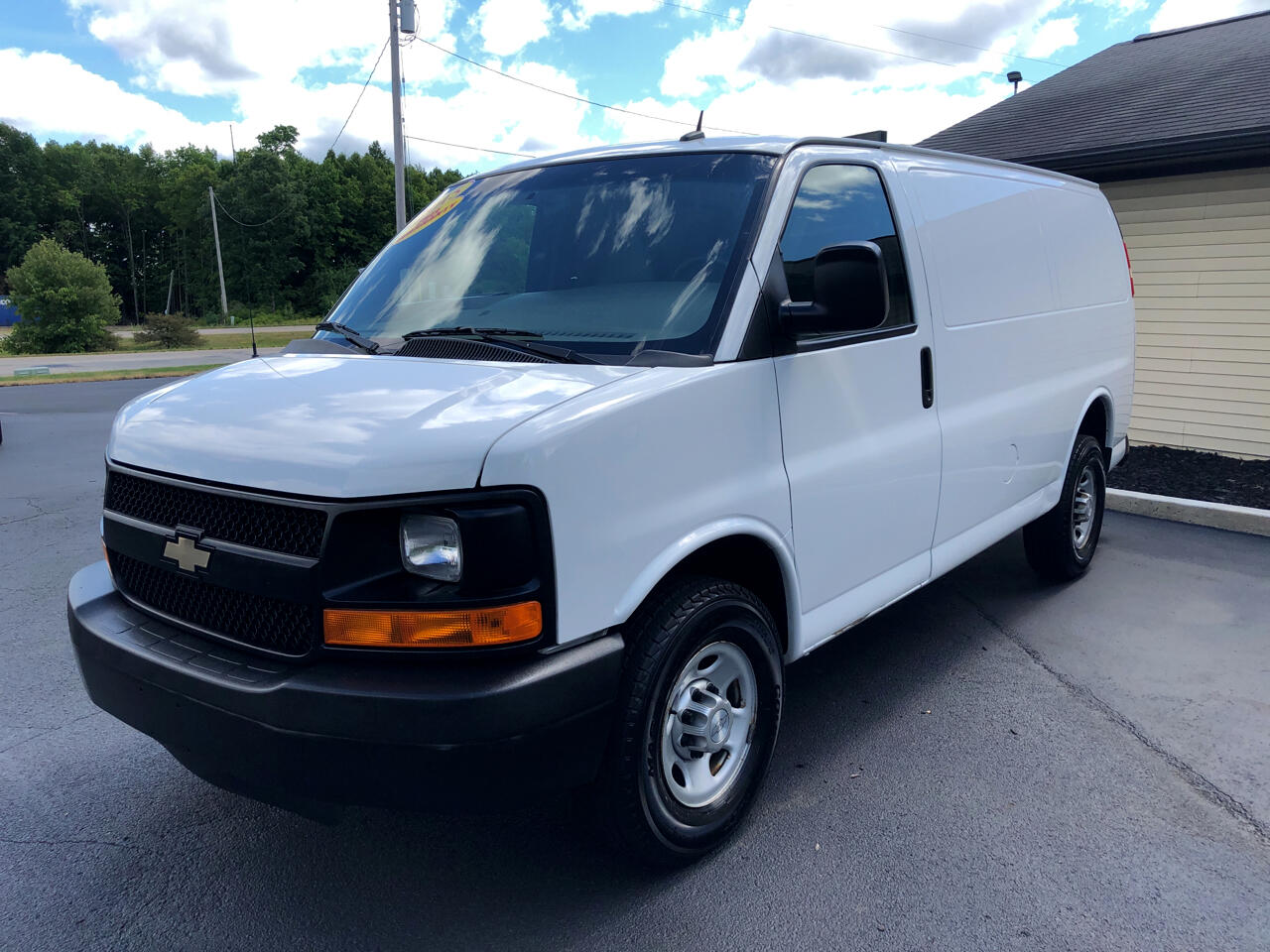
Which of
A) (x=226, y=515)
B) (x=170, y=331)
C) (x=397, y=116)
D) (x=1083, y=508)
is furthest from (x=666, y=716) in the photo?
(x=170, y=331)

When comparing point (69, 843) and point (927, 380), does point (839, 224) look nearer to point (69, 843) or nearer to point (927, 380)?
point (927, 380)

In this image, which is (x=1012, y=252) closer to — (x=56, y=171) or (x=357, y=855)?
(x=357, y=855)

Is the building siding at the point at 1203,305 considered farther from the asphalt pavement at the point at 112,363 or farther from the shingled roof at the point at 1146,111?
the asphalt pavement at the point at 112,363

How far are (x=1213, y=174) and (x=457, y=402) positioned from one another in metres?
9.11

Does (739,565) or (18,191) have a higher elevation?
(18,191)

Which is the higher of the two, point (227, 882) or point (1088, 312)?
point (1088, 312)

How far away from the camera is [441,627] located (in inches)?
87.4

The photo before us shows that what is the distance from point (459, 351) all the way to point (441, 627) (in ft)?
3.40

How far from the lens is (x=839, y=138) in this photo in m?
3.57

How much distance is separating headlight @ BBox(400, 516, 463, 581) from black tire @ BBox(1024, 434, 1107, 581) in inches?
160

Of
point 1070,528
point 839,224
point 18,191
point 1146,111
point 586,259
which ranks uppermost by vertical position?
point 18,191

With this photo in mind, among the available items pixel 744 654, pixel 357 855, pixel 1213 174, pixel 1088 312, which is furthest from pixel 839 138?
pixel 1213 174

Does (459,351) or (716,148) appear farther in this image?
(716,148)

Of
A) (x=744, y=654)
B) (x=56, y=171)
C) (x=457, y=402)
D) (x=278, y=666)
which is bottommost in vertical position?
(x=744, y=654)
